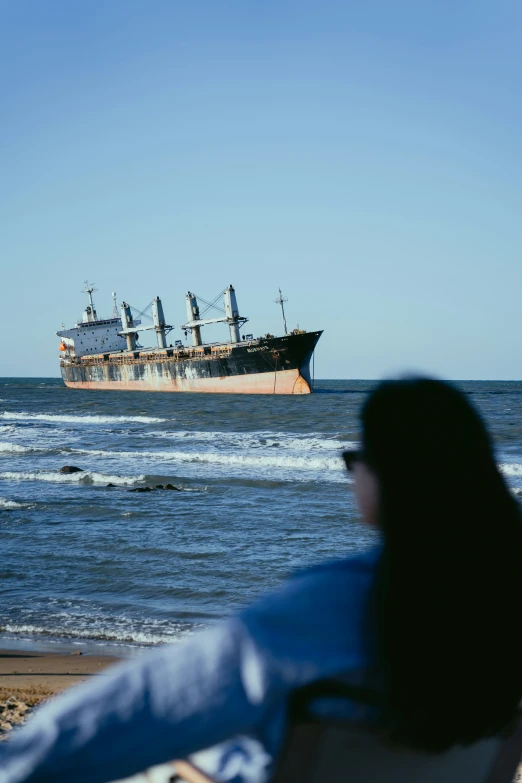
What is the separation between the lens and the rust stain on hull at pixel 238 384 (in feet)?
159

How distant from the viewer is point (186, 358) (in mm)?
52594

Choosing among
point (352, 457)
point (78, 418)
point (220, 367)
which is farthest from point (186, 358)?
point (352, 457)

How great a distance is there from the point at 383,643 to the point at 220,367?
162ft

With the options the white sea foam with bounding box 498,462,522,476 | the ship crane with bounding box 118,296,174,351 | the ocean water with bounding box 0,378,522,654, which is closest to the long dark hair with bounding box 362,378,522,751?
the ocean water with bounding box 0,378,522,654

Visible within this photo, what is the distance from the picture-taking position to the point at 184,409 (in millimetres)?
38531

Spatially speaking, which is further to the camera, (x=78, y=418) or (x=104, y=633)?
(x=78, y=418)

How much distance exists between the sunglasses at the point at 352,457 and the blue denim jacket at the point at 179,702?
0.82 feet

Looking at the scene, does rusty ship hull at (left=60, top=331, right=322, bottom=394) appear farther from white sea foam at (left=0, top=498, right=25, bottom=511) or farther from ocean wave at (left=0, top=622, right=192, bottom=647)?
ocean wave at (left=0, top=622, right=192, bottom=647)

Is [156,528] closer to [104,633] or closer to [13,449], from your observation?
[104,633]

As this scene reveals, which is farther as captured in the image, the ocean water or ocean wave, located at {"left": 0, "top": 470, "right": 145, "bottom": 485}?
ocean wave, located at {"left": 0, "top": 470, "right": 145, "bottom": 485}

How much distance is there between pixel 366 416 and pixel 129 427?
2918 centimetres

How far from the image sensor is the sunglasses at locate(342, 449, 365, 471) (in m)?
1.00

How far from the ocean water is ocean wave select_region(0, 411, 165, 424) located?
736 centimetres

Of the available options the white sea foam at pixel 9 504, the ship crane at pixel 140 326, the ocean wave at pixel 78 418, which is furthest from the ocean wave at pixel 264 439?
the ship crane at pixel 140 326
